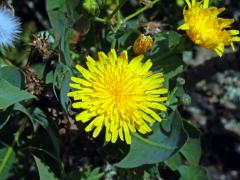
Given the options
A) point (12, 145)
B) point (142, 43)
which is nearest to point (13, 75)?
point (12, 145)

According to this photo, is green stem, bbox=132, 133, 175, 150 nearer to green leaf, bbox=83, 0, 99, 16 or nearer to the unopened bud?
the unopened bud

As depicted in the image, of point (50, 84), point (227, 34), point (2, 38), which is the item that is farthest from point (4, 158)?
point (227, 34)

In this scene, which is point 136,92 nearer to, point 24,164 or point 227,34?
point 227,34

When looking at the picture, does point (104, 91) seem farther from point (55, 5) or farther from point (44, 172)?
point (55, 5)

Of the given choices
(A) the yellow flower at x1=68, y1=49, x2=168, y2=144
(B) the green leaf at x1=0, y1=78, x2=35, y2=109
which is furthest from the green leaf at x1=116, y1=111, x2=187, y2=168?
(B) the green leaf at x1=0, y1=78, x2=35, y2=109

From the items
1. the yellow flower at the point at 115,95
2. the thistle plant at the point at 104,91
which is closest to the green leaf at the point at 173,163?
the thistle plant at the point at 104,91

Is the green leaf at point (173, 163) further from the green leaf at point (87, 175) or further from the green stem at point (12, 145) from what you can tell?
the green stem at point (12, 145)
